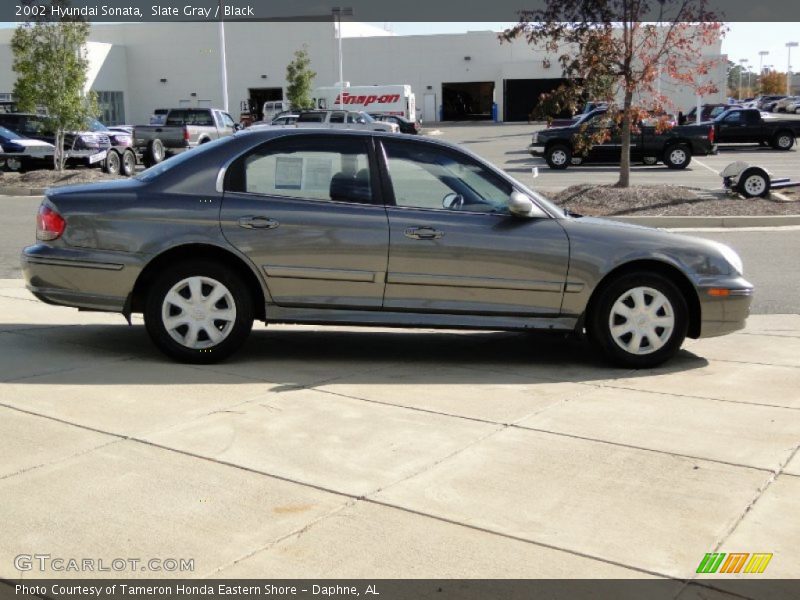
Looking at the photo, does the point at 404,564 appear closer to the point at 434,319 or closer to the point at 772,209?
the point at 434,319

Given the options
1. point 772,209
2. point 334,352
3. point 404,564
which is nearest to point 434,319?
point 334,352

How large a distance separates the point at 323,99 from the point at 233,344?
5387 centimetres

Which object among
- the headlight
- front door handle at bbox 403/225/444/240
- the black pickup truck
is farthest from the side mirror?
the black pickup truck

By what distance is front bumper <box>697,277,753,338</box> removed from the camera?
691cm

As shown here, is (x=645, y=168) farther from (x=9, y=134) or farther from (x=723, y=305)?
(x=723, y=305)

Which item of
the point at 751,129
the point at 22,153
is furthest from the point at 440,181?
the point at 751,129

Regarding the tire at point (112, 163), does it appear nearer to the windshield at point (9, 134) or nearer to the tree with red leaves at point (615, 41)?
the windshield at point (9, 134)

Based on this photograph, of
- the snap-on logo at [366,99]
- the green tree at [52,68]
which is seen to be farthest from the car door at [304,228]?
the snap-on logo at [366,99]

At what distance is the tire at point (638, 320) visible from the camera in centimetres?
686

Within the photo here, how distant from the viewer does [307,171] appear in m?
6.83

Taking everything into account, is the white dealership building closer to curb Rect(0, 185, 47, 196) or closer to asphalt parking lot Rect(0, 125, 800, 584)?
curb Rect(0, 185, 47, 196)

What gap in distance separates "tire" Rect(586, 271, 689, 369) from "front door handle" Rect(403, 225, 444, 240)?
1.19 m

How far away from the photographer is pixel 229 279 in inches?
259

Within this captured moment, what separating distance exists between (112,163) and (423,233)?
21988 millimetres
